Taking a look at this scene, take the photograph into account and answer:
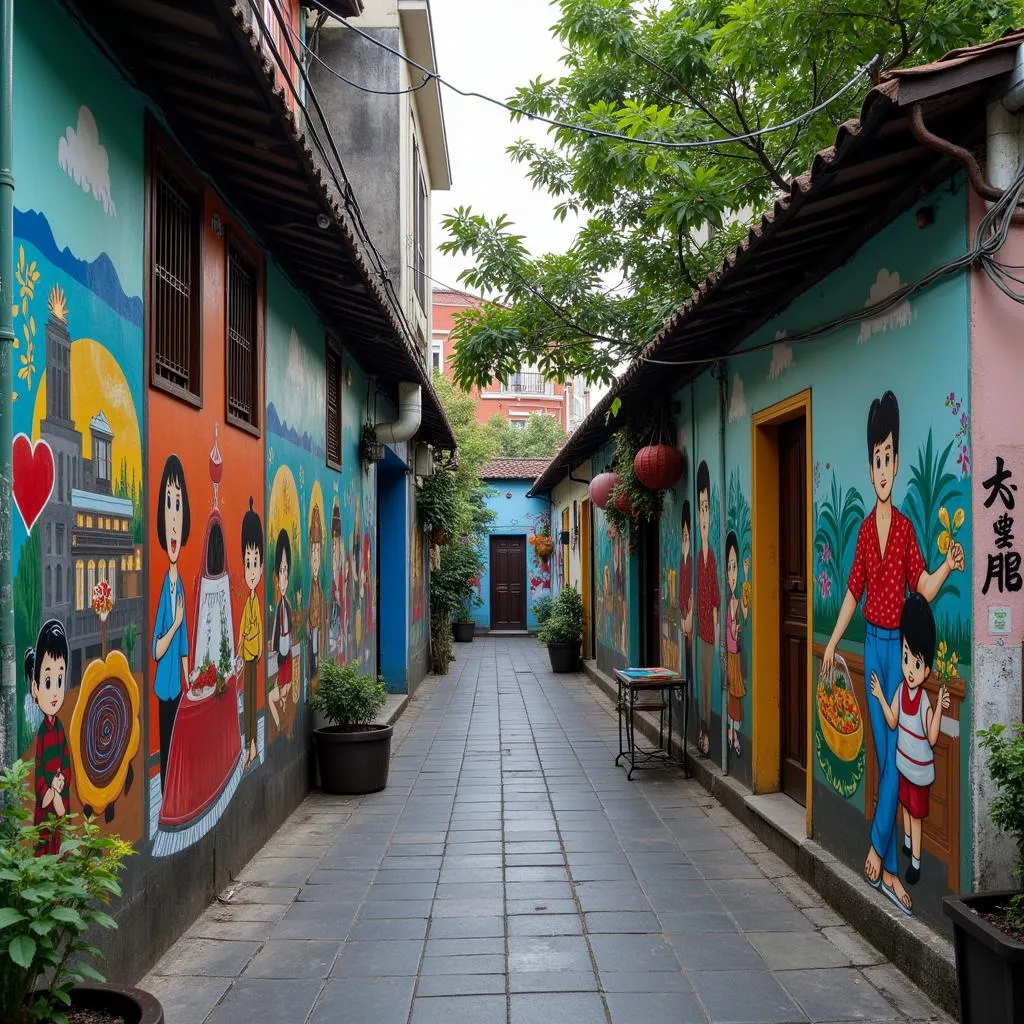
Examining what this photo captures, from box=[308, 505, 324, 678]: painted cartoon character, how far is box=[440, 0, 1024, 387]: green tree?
337cm

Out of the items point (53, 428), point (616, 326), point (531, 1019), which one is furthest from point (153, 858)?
point (616, 326)

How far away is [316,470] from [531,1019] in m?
5.11

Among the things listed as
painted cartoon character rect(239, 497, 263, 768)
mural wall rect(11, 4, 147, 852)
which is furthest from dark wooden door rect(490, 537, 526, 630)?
mural wall rect(11, 4, 147, 852)

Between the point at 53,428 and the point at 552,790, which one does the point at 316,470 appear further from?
the point at 53,428

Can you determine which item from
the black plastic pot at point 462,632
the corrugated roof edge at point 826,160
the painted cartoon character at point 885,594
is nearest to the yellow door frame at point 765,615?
the corrugated roof edge at point 826,160

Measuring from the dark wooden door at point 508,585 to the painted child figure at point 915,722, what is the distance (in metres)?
22.5

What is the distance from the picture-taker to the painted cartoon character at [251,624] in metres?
5.97

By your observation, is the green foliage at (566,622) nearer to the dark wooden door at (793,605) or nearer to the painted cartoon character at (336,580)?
the painted cartoon character at (336,580)

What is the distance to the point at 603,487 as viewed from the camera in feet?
40.1

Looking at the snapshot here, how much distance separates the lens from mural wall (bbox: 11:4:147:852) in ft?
10.5

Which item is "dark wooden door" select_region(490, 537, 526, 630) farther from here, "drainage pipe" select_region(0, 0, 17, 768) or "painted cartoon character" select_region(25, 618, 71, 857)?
"drainage pipe" select_region(0, 0, 17, 768)

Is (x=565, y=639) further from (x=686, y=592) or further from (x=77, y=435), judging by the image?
(x=77, y=435)

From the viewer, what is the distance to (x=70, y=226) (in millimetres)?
3580

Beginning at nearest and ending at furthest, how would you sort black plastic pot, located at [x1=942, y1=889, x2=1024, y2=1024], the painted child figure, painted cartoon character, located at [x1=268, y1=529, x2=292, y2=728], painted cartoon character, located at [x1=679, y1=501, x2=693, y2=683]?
black plastic pot, located at [x1=942, y1=889, x2=1024, y2=1024] < the painted child figure < painted cartoon character, located at [x1=268, y1=529, x2=292, y2=728] < painted cartoon character, located at [x1=679, y1=501, x2=693, y2=683]
